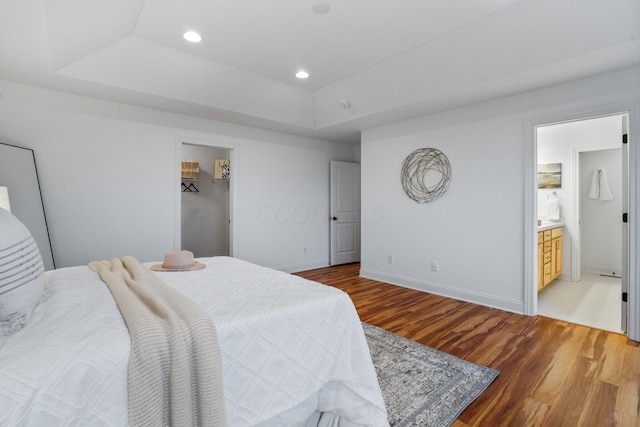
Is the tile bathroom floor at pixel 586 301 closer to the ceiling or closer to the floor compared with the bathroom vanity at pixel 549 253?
closer to the floor

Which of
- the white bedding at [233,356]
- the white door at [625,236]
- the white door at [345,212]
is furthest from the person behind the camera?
the white door at [345,212]

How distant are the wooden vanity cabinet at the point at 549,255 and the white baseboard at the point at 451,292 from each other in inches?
29.4

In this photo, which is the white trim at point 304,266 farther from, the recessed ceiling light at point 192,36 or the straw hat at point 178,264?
the recessed ceiling light at point 192,36

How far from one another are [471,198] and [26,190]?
15.1 ft

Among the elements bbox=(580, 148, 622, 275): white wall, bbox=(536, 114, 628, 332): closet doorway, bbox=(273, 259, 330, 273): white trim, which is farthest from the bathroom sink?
bbox=(273, 259, 330, 273): white trim

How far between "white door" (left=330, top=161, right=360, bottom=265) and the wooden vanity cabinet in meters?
3.06

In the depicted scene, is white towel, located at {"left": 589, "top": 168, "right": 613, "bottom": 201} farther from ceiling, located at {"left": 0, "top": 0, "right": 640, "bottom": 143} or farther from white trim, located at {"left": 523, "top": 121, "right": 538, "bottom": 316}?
ceiling, located at {"left": 0, "top": 0, "right": 640, "bottom": 143}

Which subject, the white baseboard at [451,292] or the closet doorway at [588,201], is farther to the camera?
the closet doorway at [588,201]

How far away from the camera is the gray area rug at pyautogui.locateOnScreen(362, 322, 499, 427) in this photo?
A: 5.53 ft

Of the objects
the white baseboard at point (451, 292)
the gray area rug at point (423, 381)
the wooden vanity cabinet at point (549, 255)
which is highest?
the wooden vanity cabinet at point (549, 255)

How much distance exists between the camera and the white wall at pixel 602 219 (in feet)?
15.6

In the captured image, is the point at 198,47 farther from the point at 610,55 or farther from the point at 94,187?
the point at 610,55

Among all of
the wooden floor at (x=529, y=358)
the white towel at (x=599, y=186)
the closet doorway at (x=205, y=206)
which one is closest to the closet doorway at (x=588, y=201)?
the white towel at (x=599, y=186)

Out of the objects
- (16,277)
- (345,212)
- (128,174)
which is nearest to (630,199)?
(345,212)
